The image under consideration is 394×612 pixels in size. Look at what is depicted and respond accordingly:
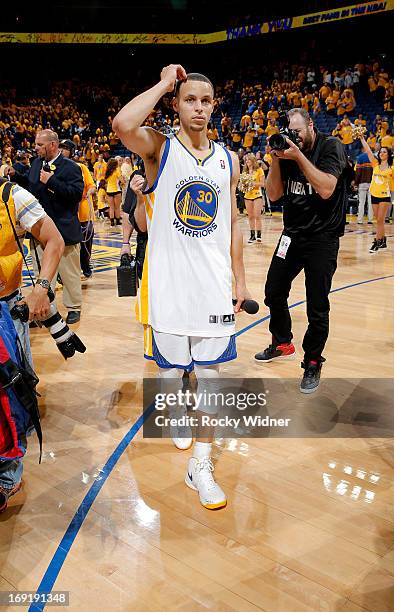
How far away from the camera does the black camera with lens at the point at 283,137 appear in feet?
11.9

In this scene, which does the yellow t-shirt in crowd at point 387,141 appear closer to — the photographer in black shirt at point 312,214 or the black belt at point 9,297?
the photographer in black shirt at point 312,214

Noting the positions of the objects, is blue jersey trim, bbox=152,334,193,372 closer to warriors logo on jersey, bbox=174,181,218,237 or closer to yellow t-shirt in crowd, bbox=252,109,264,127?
warriors logo on jersey, bbox=174,181,218,237

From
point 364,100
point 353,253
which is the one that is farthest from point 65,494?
point 364,100

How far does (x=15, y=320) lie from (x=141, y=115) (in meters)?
1.28

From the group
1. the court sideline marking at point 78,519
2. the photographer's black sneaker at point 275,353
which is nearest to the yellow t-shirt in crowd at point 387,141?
the photographer's black sneaker at point 275,353

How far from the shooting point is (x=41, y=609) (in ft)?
7.13

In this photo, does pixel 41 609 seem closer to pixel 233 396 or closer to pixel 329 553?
pixel 329 553

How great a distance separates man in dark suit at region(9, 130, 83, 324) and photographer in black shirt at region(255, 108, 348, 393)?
2.43m

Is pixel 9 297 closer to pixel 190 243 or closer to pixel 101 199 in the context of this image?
pixel 190 243

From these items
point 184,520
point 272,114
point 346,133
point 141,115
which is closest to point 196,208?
point 141,115

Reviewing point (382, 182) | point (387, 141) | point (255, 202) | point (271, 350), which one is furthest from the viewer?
point (387, 141)

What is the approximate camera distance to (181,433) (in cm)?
352

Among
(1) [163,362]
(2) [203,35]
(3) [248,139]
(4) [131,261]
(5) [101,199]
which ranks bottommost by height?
(1) [163,362]

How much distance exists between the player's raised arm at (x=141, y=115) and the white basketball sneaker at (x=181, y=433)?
1709 mm
